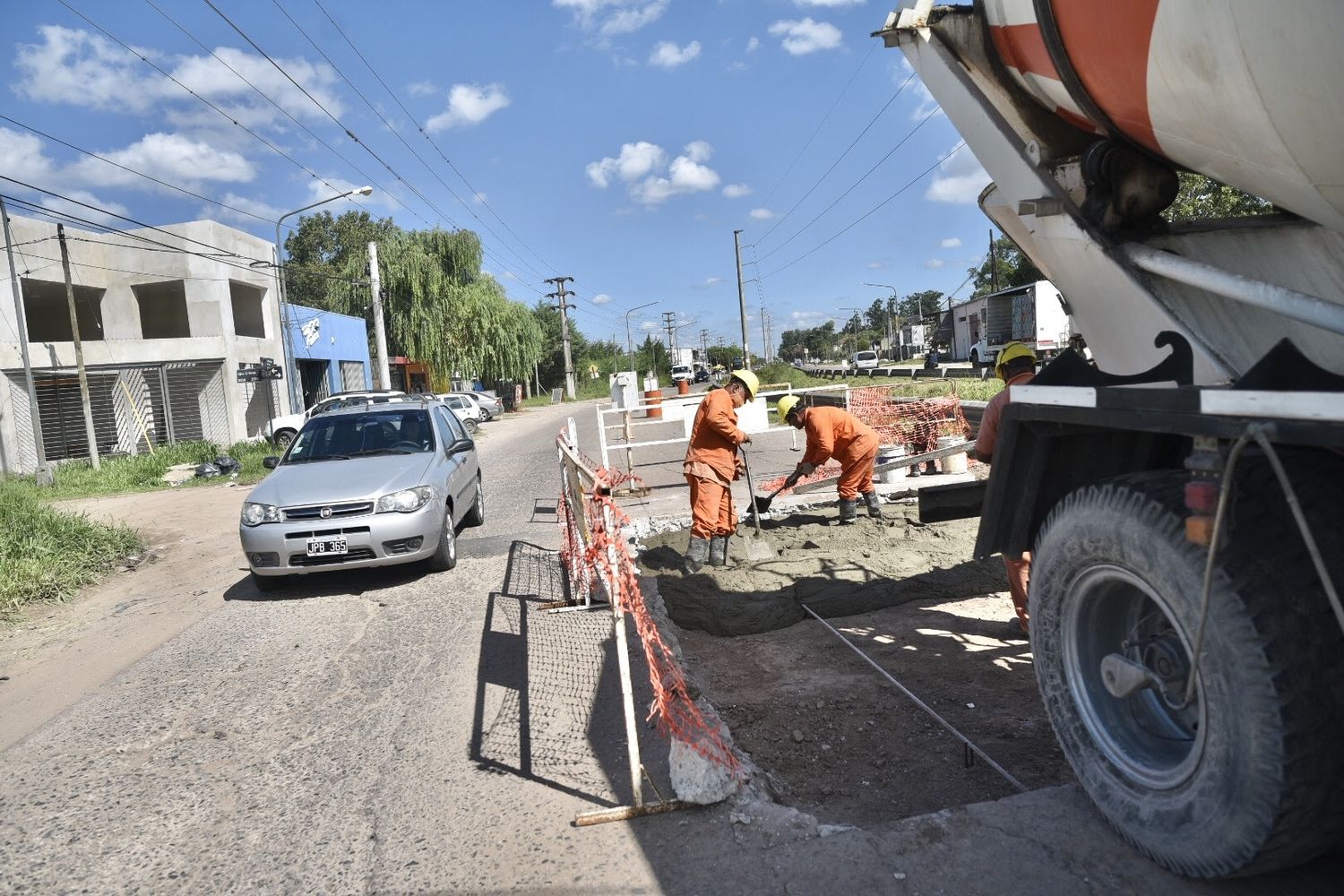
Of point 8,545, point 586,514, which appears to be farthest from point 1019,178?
point 8,545

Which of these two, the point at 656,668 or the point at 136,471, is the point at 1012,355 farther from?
the point at 136,471

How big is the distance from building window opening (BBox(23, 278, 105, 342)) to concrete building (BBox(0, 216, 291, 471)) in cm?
5

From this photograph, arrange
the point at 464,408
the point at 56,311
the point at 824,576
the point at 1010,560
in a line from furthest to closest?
the point at 464,408
the point at 56,311
the point at 824,576
the point at 1010,560

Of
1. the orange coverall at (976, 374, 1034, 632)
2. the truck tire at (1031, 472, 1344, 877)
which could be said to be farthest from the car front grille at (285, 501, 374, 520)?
the truck tire at (1031, 472, 1344, 877)

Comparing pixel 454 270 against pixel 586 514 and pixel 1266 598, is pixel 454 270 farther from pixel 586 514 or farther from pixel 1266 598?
pixel 1266 598

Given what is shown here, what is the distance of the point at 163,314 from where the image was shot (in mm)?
31438

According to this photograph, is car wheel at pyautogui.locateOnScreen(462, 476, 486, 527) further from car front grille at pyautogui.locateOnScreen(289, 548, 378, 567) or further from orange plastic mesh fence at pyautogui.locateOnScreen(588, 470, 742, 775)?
orange plastic mesh fence at pyautogui.locateOnScreen(588, 470, 742, 775)

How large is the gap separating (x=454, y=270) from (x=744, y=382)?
39.2 meters

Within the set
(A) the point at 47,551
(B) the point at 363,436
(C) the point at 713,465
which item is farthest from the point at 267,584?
(C) the point at 713,465

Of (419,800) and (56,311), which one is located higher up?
(56,311)

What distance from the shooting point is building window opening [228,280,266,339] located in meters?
31.7

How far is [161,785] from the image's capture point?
3891mm

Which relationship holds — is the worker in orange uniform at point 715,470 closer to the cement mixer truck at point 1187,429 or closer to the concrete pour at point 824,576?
the concrete pour at point 824,576

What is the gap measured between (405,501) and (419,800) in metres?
3.93
